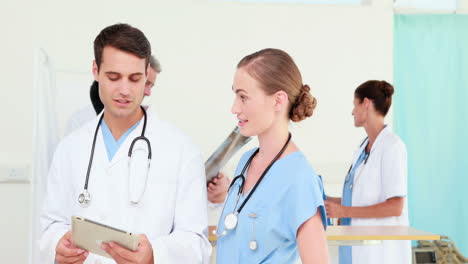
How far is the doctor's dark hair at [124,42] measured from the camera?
1697 millimetres

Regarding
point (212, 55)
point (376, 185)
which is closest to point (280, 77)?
point (376, 185)

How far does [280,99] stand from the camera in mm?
1614

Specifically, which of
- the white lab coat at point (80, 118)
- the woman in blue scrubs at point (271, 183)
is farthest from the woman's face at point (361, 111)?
the woman in blue scrubs at point (271, 183)

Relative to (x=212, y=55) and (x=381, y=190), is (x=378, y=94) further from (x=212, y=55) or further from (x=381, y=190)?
(x=212, y=55)

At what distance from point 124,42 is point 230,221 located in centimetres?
59

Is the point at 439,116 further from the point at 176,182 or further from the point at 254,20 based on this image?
the point at 176,182

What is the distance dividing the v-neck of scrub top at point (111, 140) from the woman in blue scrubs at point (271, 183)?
36 cm

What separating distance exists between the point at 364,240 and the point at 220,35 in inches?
87.3

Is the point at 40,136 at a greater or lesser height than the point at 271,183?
greater

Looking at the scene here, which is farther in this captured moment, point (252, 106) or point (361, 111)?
point (361, 111)

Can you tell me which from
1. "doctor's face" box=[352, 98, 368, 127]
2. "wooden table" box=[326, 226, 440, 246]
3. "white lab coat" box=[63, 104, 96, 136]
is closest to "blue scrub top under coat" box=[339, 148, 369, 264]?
"doctor's face" box=[352, 98, 368, 127]

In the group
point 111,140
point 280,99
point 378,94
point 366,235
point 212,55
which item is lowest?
point 366,235

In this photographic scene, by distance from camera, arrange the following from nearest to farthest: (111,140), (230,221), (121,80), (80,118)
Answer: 1. (230,221)
2. (121,80)
3. (111,140)
4. (80,118)

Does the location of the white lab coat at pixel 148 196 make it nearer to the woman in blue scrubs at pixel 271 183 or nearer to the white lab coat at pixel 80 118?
the woman in blue scrubs at pixel 271 183
